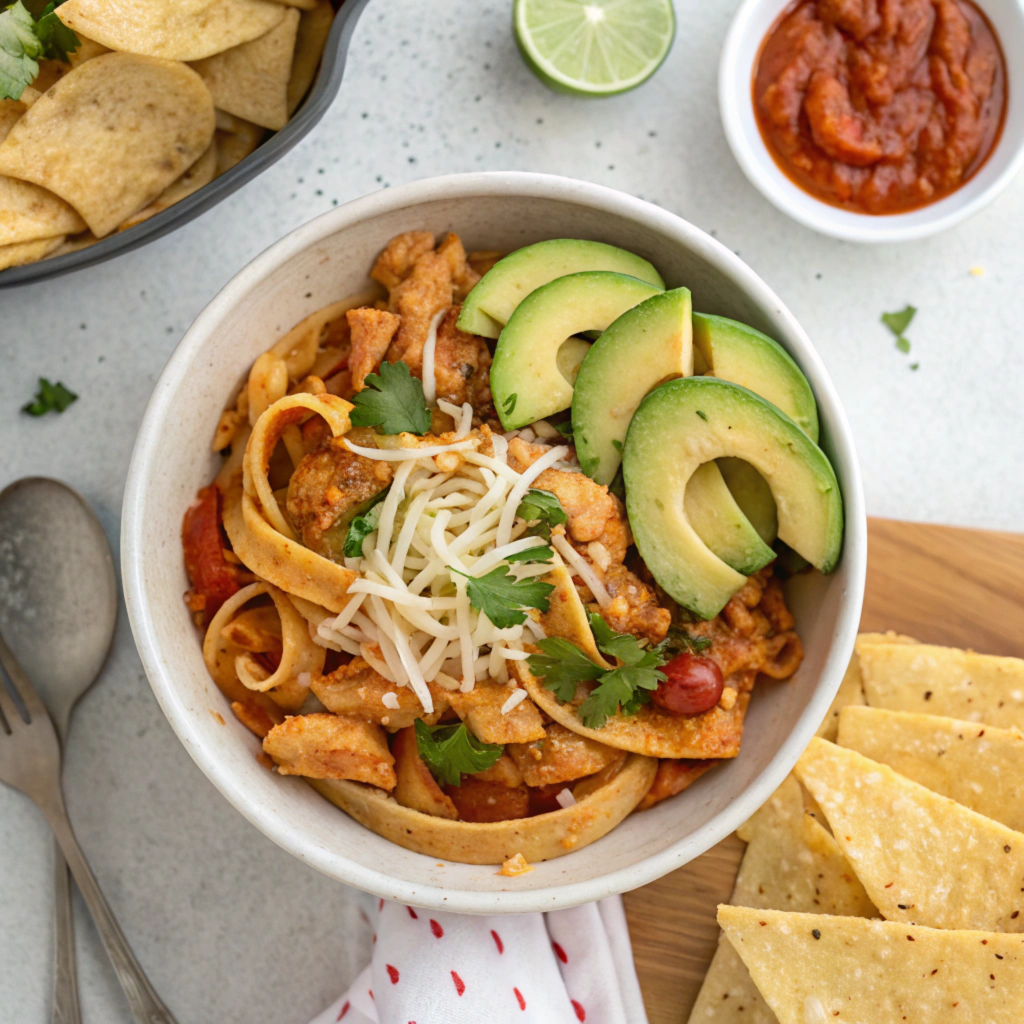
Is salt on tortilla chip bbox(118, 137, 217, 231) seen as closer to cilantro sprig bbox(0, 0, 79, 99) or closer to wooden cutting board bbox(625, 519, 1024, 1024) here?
cilantro sprig bbox(0, 0, 79, 99)

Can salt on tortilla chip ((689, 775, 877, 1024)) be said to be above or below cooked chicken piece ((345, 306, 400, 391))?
below

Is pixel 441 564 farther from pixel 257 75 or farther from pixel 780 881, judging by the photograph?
pixel 257 75

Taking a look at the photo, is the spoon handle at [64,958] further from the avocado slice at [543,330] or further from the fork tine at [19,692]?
the avocado slice at [543,330]

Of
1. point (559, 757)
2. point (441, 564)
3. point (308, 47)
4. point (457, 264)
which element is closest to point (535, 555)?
point (441, 564)

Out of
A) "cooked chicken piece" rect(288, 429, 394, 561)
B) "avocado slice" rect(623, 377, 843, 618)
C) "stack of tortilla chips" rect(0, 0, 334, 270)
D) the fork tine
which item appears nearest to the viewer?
"avocado slice" rect(623, 377, 843, 618)

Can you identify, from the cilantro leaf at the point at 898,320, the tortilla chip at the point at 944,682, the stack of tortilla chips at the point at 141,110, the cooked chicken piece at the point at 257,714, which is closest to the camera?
the cooked chicken piece at the point at 257,714

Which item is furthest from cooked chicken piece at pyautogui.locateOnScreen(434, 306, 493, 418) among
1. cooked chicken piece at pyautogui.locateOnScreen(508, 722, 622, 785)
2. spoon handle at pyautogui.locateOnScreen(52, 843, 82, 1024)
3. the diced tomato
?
spoon handle at pyautogui.locateOnScreen(52, 843, 82, 1024)

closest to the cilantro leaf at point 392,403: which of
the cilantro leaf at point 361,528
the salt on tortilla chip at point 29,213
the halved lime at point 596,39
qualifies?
the cilantro leaf at point 361,528
